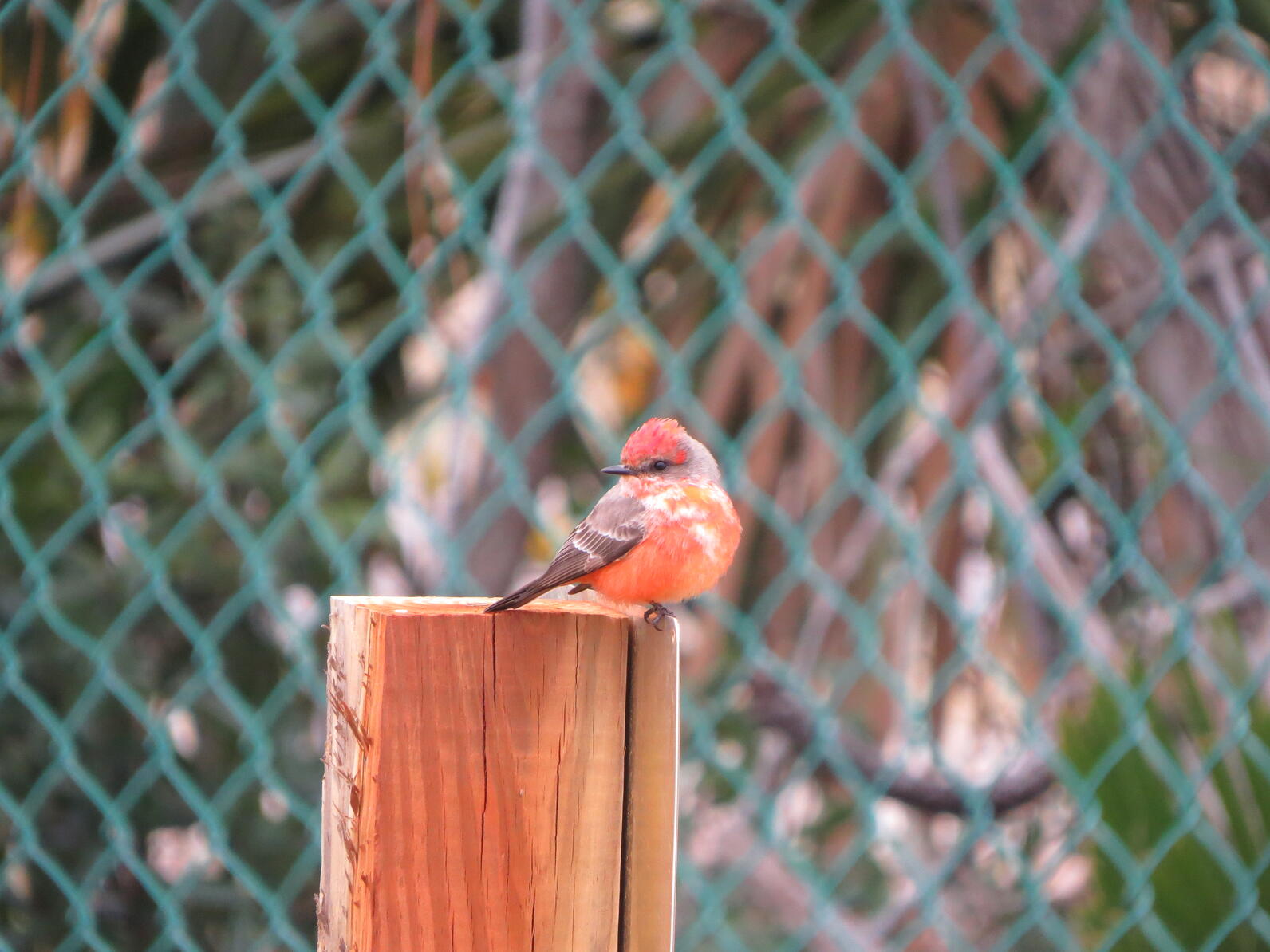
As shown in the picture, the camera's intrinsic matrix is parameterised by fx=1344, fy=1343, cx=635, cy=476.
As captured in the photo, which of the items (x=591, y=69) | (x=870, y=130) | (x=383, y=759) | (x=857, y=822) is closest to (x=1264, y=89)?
(x=870, y=130)

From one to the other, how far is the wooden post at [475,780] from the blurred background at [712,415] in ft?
2.96

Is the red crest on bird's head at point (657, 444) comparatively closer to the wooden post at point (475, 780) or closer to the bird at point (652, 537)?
the bird at point (652, 537)

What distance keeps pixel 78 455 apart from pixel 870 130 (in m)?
1.48

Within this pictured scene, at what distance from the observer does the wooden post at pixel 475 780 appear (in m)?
0.70

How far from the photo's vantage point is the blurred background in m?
1.66

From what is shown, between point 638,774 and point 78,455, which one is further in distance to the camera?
point 78,455

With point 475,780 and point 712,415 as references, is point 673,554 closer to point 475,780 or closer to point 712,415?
point 475,780

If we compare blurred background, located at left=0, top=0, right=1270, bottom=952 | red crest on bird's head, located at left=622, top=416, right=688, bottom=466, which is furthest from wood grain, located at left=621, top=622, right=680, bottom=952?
blurred background, located at left=0, top=0, right=1270, bottom=952

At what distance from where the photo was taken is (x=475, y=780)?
71 cm

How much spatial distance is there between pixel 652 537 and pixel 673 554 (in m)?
0.03

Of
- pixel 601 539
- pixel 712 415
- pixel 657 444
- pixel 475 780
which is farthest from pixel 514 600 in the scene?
pixel 712 415

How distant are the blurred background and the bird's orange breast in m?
0.35

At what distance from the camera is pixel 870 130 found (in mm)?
2439

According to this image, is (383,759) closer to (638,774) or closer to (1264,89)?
(638,774)
